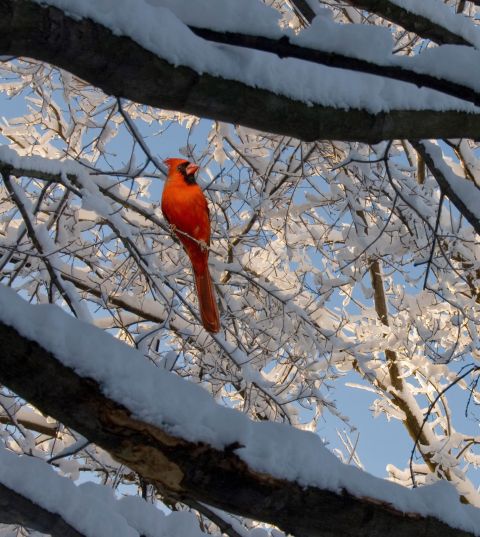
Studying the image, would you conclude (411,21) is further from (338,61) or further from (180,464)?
(180,464)

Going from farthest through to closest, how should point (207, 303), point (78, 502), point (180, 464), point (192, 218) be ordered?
point (192, 218) → point (207, 303) → point (78, 502) → point (180, 464)

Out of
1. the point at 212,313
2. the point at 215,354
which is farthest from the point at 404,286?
the point at 212,313

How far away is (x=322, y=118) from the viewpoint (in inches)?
69.6

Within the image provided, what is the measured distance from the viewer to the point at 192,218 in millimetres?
4777

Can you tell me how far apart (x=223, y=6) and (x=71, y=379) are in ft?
3.45

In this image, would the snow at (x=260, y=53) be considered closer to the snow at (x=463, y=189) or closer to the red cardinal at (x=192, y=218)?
the snow at (x=463, y=189)

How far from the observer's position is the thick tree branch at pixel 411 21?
3047 millimetres

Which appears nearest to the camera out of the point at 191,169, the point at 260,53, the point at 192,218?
the point at 260,53

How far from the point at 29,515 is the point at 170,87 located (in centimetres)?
121

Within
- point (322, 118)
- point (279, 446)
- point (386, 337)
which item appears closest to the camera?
point (279, 446)

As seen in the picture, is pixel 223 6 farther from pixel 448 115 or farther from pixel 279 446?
pixel 279 446

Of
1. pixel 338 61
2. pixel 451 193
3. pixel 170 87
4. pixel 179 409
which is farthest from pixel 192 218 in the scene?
pixel 179 409

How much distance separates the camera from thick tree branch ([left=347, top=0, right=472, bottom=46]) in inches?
120

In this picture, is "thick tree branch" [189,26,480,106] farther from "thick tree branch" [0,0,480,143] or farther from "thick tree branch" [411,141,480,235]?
"thick tree branch" [411,141,480,235]
